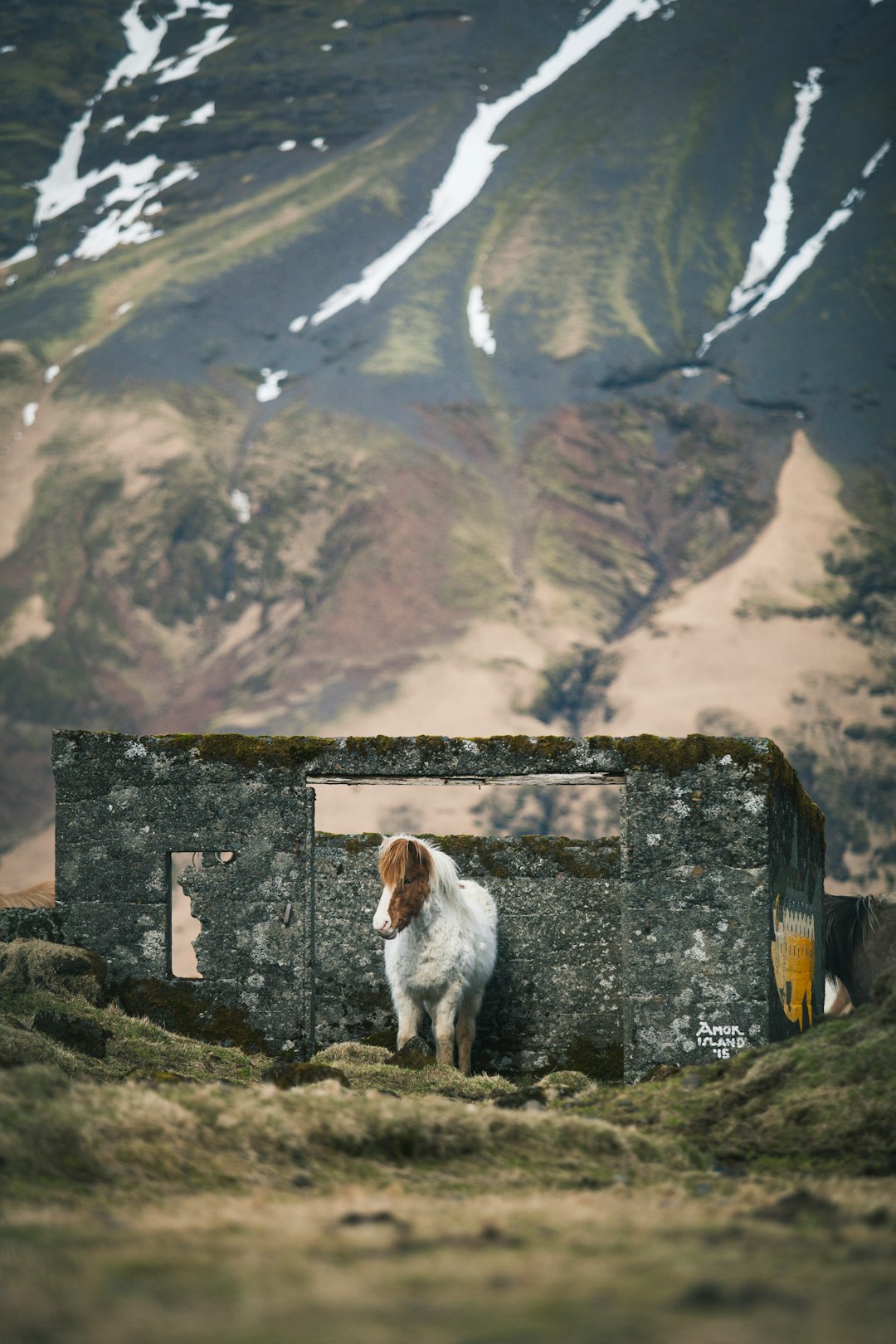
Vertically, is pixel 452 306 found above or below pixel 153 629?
above

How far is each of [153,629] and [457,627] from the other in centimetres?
1736

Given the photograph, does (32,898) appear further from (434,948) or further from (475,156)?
(475,156)

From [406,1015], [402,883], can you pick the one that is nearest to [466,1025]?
[406,1015]

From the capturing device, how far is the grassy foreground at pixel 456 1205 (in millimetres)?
4098

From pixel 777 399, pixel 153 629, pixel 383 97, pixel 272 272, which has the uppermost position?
pixel 383 97

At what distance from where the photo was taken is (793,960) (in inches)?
554

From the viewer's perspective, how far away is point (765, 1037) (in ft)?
39.9

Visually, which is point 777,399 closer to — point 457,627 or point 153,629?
point 457,627

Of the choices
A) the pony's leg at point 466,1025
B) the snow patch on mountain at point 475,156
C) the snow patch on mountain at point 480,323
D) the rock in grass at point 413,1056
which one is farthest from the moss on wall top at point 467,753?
the snow patch on mountain at point 475,156

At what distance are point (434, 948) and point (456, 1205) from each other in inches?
277

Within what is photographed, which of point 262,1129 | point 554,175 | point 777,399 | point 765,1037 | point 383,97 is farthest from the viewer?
point 383,97

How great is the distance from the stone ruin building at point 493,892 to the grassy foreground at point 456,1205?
7.43 feet

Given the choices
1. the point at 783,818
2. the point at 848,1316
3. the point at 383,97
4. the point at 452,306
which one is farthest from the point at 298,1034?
the point at 383,97

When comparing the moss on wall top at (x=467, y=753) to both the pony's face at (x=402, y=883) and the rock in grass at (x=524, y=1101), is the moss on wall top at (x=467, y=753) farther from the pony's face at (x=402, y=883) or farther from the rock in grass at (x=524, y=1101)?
the rock in grass at (x=524, y=1101)
